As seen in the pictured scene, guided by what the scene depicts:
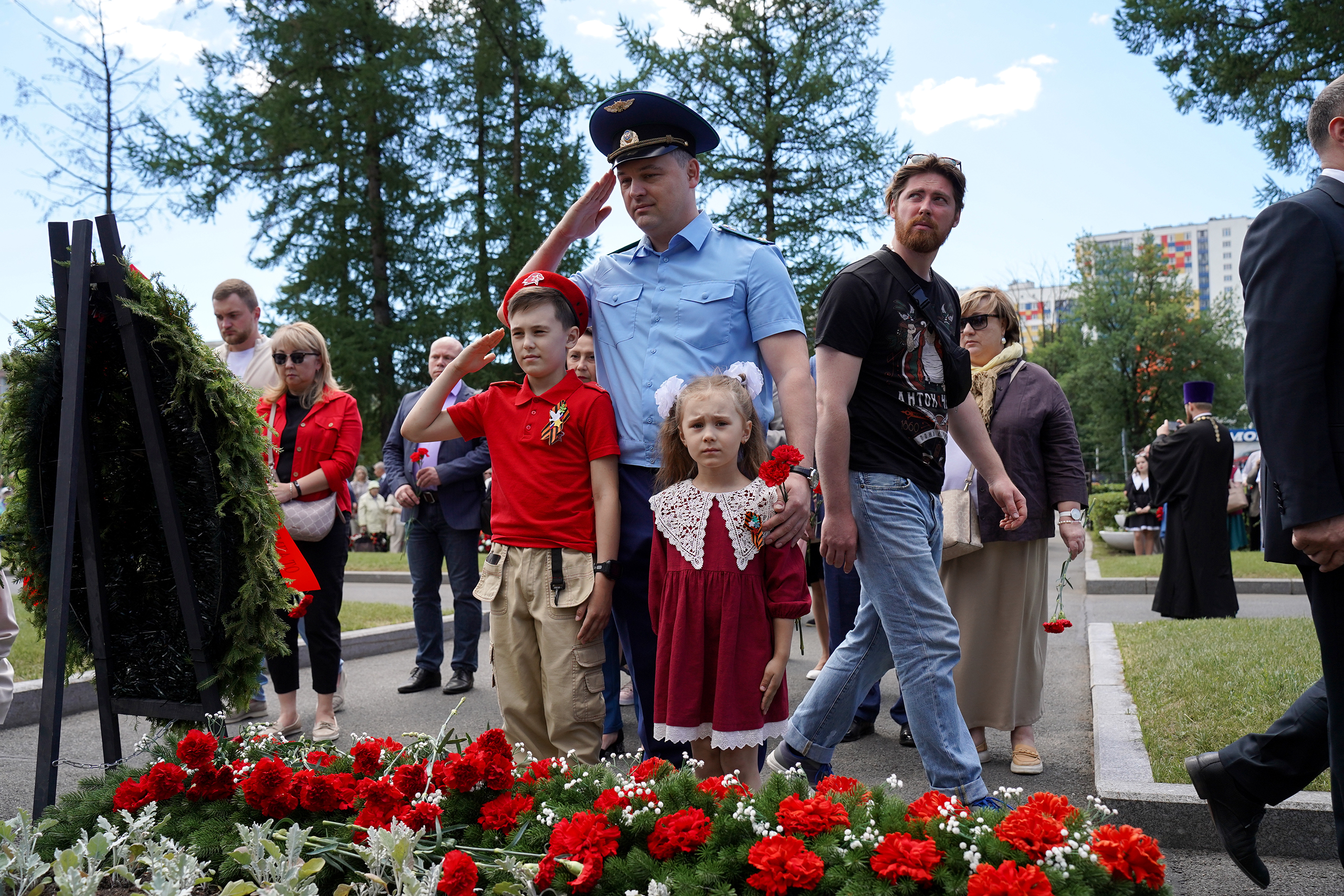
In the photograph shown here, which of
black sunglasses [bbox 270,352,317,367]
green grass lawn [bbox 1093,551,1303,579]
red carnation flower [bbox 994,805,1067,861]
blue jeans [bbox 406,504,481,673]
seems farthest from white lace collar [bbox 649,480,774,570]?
green grass lawn [bbox 1093,551,1303,579]

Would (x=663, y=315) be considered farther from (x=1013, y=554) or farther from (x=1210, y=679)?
(x=1210, y=679)

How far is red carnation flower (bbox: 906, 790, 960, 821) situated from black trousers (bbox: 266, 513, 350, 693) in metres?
3.83

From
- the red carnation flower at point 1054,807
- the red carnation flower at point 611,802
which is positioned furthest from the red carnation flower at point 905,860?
the red carnation flower at point 611,802

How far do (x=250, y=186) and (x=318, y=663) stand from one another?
73.5 feet

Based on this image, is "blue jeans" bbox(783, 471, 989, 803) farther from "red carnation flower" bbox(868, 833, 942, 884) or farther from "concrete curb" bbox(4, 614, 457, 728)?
"concrete curb" bbox(4, 614, 457, 728)

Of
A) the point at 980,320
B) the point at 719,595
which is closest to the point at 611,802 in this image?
the point at 719,595

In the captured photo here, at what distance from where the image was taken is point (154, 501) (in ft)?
11.5

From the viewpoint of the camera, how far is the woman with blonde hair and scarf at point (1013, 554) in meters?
4.83

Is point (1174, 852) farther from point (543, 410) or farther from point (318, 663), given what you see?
point (318, 663)

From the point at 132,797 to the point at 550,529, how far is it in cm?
144

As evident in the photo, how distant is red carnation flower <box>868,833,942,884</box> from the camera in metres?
2.22

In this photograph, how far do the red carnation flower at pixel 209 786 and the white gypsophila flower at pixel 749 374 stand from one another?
1.94 meters

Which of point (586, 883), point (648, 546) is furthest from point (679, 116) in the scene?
point (586, 883)

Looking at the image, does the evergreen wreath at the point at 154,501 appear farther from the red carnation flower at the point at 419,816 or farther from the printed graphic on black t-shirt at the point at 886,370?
the printed graphic on black t-shirt at the point at 886,370
